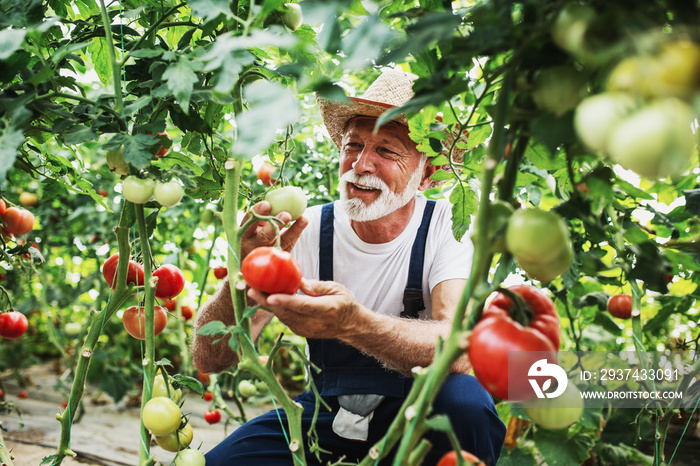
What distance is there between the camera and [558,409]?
0.77 meters

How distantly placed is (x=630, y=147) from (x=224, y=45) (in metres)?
0.46

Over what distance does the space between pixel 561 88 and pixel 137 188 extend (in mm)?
815

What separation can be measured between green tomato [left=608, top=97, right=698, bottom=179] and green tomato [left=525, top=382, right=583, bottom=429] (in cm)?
43

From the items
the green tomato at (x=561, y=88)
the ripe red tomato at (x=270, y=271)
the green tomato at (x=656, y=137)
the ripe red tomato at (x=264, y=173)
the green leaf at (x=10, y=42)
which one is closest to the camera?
the green tomato at (x=656, y=137)

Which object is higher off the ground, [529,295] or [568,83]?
[568,83]

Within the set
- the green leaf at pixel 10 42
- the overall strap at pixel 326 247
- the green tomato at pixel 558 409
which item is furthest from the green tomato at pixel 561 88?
the overall strap at pixel 326 247

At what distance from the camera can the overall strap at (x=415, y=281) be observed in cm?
170

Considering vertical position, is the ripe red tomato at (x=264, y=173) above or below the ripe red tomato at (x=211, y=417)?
above

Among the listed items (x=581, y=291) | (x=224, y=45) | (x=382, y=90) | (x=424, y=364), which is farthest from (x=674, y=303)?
(x=224, y=45)

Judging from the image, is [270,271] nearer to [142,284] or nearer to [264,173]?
[142,284]

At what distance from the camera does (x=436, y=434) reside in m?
1.42

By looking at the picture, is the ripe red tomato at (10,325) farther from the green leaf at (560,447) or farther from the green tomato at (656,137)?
the green tomato at (656,137)

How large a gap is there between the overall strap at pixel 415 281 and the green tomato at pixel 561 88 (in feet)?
3.78

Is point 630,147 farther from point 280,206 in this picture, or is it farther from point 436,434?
point 436,434
